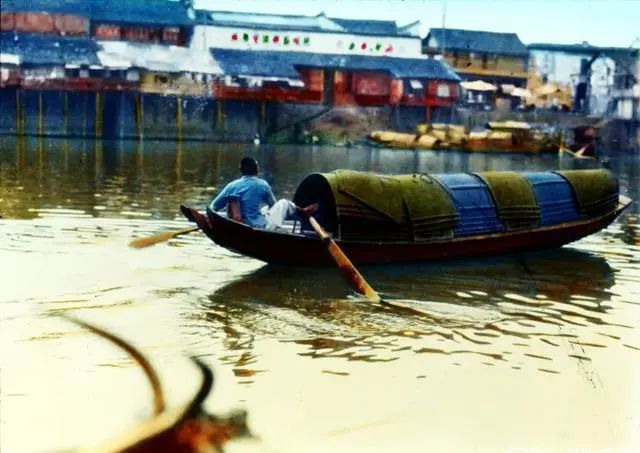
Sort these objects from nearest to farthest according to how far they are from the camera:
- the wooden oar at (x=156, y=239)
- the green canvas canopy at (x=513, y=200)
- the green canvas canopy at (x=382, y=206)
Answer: the green canvas canopy at (x=382, y=206), the wooden oar at (x=156, y=239), the green canvas canopy at (x=513, y=200)

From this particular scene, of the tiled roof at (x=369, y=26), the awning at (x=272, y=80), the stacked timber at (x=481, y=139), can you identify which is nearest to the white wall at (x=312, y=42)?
the tiled roof at (x=369, y=26)

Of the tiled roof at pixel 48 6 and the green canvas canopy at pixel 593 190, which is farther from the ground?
the tiled roof at pixel 48 6

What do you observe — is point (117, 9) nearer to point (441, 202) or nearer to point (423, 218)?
point (441, 202)

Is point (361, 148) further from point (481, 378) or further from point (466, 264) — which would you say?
point (481, 378)

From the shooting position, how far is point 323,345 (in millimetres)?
8109

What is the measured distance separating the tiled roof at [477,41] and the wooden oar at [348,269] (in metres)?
49.8

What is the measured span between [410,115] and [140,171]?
91.4ft

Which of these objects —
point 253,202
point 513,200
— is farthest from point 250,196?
point 513,200

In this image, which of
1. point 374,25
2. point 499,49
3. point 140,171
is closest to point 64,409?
point 140,171

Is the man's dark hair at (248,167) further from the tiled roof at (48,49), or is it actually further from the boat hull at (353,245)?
the tiled roof at (48,49)

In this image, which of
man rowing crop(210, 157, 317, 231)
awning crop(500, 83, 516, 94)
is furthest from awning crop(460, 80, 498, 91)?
man rowing crop(210, 157, 317, 231)

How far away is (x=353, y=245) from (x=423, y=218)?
118 centimetres

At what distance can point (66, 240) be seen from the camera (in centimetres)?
1332

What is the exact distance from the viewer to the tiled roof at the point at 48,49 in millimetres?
43969
